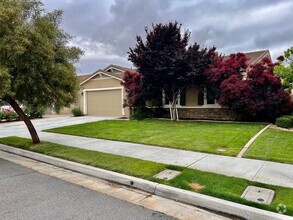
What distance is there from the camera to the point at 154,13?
54.3 ft

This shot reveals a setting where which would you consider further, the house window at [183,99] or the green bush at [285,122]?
the house window at [183,99]

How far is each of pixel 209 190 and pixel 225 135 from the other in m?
5.76

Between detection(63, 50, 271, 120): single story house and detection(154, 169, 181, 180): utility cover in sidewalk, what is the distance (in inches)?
402

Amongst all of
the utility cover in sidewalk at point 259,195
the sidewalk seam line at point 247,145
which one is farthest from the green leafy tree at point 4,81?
the sidewalk seam line at point 247,145

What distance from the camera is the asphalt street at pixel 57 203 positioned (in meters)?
3.61

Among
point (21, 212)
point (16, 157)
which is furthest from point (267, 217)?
point (16, 157)

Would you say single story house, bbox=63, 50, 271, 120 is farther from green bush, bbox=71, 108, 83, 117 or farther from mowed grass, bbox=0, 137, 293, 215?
mowed grass, bbox=0, 137, 293, 215

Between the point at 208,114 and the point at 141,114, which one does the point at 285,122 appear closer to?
the point at 208,114

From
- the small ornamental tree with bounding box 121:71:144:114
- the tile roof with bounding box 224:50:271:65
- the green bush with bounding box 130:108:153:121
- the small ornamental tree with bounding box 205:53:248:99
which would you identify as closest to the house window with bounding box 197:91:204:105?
the small ornamental tree with bounding box 205:53:248:99

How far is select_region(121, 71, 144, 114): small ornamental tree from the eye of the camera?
1573 cm

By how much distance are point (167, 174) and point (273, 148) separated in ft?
13.3

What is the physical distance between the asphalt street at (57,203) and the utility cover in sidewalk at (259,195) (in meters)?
1.52

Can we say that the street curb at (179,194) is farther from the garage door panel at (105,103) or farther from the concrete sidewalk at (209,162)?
the garage door panel at (105,103)

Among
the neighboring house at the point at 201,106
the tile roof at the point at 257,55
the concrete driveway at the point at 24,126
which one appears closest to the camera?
the concrete driveway at the point at 24,126
